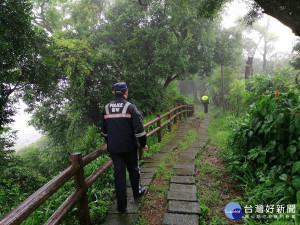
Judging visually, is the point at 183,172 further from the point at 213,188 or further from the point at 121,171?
the point at 121,171

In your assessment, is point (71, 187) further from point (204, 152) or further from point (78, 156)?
point (204, 152)

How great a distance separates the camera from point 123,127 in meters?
3.10

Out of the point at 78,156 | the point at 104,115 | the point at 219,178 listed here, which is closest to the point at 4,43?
the point at 104,115

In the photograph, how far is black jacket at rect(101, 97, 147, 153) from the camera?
10.2 ft

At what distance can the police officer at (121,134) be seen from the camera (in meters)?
3.10

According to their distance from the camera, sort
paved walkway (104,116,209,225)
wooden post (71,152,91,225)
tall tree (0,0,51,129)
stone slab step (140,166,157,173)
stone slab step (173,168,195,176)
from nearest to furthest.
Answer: wooden post (71,152,91,225) → paved walkway (104,116,209,225) → stone slab step (173,168,195,176) → stone slab step (140,166,157,173) → tall tree (0,0,51,129)

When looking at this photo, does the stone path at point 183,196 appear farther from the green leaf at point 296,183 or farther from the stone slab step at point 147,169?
the green leaf at point 296,183

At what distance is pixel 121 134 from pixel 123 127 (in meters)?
0.11

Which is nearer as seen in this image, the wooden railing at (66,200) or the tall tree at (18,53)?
the wooden railing at (66,200)

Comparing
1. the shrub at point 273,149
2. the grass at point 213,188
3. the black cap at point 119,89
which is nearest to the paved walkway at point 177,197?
the grass at point 213,188

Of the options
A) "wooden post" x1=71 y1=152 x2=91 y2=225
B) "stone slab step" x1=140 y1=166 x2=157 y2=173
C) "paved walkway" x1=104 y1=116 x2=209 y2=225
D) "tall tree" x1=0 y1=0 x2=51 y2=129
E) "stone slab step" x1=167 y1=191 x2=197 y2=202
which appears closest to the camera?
"wooden post" x1=71 y1=152 x2=91 y2=225

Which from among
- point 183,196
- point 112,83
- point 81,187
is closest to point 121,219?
point 81,187

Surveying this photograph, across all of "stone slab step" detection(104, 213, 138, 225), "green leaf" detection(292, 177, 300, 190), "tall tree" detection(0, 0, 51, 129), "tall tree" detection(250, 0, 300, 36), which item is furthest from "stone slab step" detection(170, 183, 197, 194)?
"tall tree" detection(0, 0, 51, 129)

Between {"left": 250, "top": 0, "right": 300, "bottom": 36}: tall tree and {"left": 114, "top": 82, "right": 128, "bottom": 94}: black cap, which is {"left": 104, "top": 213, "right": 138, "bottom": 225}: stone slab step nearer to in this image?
{"left": 114, "top": 82, "right": 128, "bottom": 94}: black cap
